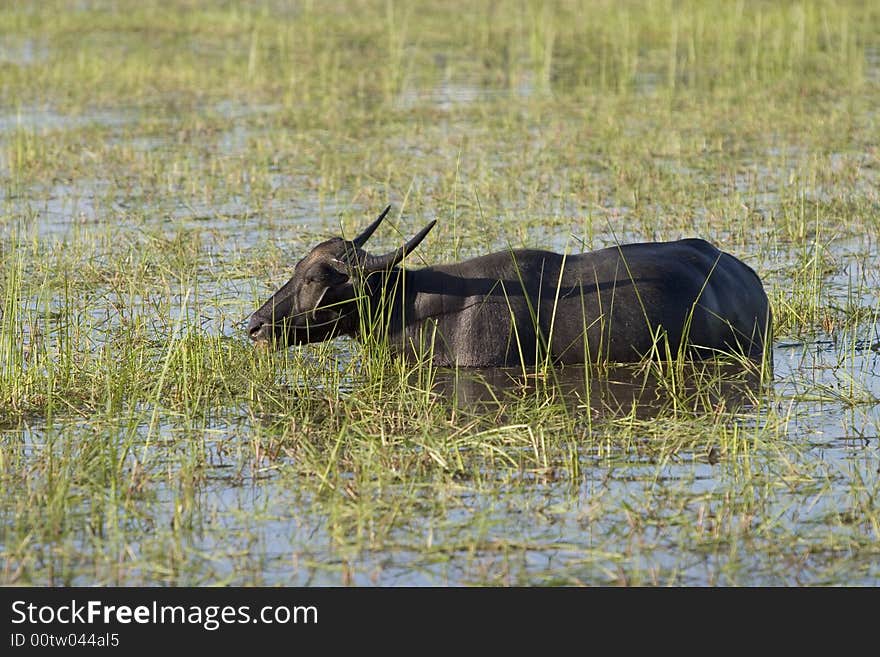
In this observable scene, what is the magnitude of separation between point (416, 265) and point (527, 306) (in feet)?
6.27

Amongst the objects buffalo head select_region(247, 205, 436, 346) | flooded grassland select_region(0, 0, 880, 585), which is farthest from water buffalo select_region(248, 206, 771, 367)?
flooded grassland select_region(0, 0, 880, 585)

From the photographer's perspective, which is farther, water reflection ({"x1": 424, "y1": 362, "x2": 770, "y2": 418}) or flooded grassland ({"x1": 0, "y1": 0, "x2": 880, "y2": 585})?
water reflection ({"x1": 424, "y1": 362, "x2": 770, "y2": 418})

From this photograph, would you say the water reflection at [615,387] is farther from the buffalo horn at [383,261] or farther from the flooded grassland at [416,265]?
the buffalo horn at [383,261]

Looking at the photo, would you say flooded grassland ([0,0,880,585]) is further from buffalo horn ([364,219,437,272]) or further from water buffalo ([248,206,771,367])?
buffalo horn ([364,219,437,272])

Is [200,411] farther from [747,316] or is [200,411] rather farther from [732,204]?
[732,204]

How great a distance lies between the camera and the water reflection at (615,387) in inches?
251

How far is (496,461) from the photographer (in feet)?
18.3

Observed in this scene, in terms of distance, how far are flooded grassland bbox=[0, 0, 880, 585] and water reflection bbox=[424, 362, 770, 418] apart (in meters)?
0.03

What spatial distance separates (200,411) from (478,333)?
4.75 feet

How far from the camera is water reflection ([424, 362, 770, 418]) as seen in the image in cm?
639
